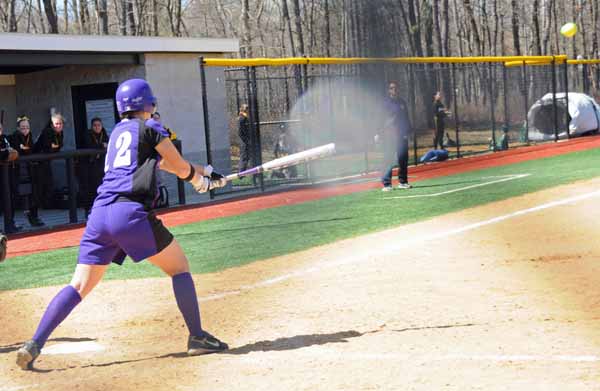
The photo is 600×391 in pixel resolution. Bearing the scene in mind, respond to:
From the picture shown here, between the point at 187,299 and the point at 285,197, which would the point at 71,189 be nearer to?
the point at 285,197

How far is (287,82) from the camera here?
640 inches

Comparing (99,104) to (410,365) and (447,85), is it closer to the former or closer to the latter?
(447,85)

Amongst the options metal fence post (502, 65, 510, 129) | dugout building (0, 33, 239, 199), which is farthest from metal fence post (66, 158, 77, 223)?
metal fence post (502, 65, 510, 129)

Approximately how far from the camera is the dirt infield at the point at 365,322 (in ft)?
14.1

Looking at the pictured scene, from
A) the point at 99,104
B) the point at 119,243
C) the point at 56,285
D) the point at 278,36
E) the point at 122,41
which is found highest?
the point at 278,36

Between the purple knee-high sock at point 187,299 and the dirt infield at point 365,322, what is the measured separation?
0.21 m

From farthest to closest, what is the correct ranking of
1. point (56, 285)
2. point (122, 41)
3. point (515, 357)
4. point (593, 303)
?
point (122, 41)
point (56, 285)
point (593, 303)
point (515, 357)

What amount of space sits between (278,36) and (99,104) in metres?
30.3

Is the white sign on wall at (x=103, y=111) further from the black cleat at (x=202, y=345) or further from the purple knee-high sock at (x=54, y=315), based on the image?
the black cleat at (x=202, y=345)

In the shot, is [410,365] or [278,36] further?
[278,36]

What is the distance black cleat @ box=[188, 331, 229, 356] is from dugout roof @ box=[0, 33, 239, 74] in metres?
10.00

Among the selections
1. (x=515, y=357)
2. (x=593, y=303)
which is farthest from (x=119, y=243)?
(x=593, y=303)

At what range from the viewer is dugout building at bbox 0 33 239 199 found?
51.5 ft

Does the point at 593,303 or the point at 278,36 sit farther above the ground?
the point at 278,36
